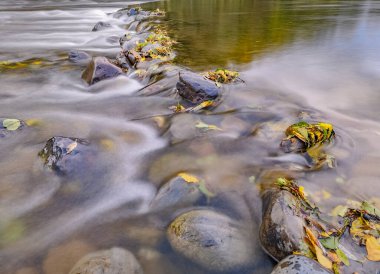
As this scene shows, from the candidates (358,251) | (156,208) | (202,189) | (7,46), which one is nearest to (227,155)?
(202,189)

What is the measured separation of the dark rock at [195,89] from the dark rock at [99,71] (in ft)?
7.38

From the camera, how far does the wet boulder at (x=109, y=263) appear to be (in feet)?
7.82

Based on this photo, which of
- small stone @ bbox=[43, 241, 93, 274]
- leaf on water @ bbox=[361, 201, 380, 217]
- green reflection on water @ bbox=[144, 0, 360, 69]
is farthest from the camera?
green reflection on water @ bbox=[144, 0, 360, 69]

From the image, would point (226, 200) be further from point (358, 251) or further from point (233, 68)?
point (233, 68)

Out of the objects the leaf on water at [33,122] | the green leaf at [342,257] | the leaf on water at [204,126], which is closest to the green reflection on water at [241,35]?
the leaf on water at [204,126]

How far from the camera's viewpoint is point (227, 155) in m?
3.99

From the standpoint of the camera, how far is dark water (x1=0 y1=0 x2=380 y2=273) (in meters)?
2.90

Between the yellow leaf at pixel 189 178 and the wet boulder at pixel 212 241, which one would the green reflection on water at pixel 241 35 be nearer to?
the yellow leaf at pixel 189 178

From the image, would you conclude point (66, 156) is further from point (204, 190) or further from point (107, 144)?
point (204, 190)

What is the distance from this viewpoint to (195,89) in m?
5.34

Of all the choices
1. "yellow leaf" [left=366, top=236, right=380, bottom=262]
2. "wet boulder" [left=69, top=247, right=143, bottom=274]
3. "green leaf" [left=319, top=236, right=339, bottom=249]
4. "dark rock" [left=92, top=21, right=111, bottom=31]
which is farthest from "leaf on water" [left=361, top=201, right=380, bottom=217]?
"dark rock" [left=92, top=21, right=111, bottom=31]

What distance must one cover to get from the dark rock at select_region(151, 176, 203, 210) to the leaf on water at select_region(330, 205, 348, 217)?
132 centimetres

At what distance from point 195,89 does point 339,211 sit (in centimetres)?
319

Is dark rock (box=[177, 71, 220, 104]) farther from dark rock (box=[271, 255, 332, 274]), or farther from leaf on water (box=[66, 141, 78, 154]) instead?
dark rock (box=[271, 255, 332, 274])
